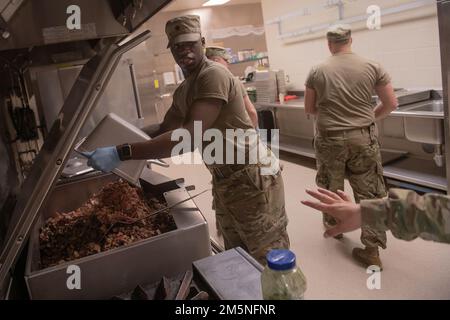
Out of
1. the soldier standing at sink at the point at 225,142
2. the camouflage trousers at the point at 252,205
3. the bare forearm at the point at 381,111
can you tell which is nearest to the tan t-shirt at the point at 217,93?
the soldier standing at sink at the point at 225,142

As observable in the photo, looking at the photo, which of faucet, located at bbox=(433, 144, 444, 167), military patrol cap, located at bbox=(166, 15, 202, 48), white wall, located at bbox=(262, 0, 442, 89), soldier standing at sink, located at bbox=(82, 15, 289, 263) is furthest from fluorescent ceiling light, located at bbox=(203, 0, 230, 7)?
military patrol cap, located at bbox=(166, 15, 202, 48)

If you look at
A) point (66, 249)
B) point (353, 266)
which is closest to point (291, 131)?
point (353, 266)

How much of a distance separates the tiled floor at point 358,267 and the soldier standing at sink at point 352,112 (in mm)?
197

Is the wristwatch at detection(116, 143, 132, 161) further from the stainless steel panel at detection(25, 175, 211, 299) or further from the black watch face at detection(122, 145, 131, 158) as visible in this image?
the stainless steel panel at detection(25, 175, 211, 299)

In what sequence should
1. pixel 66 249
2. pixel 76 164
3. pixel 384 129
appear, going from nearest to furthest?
pixel 66 249, pixel 76 164, pixel 384 129

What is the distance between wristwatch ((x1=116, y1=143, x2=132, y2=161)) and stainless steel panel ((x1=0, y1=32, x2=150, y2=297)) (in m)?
0.30

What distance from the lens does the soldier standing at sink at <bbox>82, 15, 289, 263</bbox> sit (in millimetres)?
1431

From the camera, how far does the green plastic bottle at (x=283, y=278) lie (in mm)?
816

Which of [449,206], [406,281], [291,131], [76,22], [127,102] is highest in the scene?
[76,22]

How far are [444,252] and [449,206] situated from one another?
2093 millimetres

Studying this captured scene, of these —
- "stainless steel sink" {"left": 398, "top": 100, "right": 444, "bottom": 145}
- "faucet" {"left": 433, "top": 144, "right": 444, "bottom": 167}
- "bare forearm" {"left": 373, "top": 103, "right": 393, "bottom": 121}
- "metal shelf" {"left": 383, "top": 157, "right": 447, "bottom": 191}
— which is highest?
"bare forearm" {"left": 373, "top": 103, "right": 393, "bottom": 121}

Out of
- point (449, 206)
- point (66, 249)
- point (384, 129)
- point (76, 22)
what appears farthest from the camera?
point (384, 129)

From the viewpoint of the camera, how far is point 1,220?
4.33 feet

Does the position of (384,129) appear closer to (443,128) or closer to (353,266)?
(443,128)
